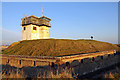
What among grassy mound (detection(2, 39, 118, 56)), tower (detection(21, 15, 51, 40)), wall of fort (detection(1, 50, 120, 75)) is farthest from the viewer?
tower (detection(21, 15, 51, 40))

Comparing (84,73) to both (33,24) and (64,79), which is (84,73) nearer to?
(64,79)

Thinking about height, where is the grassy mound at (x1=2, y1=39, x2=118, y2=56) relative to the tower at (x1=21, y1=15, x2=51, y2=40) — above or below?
below

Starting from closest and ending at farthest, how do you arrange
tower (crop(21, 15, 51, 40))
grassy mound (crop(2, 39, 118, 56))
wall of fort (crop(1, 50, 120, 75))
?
wall of fort (crop(1, 50, 120, 75))
grassy mound (crop(2, 39, 118, 56))
tower (crop(21, 15, 51, 40))

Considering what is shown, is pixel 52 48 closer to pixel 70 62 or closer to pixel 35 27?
pixel 70 62

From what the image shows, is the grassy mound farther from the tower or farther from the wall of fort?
the tower

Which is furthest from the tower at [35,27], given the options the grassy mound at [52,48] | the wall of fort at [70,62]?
the wall of fort at [70,62]

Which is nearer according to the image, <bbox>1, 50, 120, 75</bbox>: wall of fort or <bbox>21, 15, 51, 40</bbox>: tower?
<bbox>1, 50, 120, 75</bbox>: wall of fort

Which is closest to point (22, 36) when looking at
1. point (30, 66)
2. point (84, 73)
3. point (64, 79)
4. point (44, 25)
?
point (44, 25)

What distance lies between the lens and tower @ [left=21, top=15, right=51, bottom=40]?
33.4m

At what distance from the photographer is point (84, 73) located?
15344 millimetres

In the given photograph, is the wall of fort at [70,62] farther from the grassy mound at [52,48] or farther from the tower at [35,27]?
the tower at [35,27]

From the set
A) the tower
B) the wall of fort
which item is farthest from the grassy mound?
the tower

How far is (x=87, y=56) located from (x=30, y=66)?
11.0 m

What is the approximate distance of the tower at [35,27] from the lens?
33397mm
